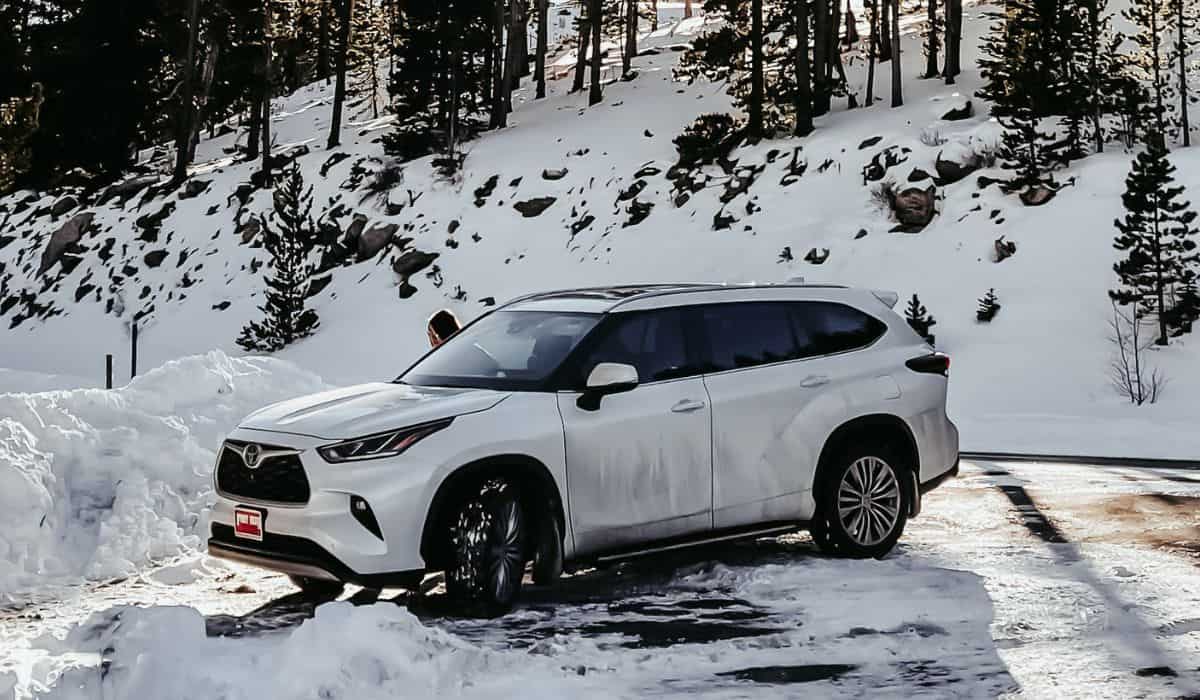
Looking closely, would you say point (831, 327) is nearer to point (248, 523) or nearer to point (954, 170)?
point (248, 523)

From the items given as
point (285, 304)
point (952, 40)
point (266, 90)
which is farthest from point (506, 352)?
point (266, 90)

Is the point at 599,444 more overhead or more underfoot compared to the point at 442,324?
more underfoot

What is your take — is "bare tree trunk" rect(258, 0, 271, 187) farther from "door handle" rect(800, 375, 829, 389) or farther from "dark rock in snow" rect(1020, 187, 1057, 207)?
"door handle" rect(800, 375, 829, 389)

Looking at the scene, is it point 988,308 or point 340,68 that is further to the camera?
point 340,68

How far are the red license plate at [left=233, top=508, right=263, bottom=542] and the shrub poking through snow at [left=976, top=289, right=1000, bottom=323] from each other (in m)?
20.1

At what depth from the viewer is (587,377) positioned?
7.96 meters

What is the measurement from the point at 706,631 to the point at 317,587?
248 centimetres

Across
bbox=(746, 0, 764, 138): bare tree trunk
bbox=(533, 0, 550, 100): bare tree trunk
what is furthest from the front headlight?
bbox=(533, 0, 550, 100): bare tree trunk

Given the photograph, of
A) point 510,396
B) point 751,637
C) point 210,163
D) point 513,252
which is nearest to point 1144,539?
point 751,637

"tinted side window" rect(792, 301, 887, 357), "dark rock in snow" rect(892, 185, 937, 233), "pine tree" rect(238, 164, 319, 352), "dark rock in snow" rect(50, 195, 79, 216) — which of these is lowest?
"pine tree" rect(238, 164, 319, 352)

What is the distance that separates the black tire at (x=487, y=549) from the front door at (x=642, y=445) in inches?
14.9

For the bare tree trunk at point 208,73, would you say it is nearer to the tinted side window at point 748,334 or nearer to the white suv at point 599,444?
the white suv at point 599,444

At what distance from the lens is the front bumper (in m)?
7.12

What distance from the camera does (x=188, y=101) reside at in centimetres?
5028
